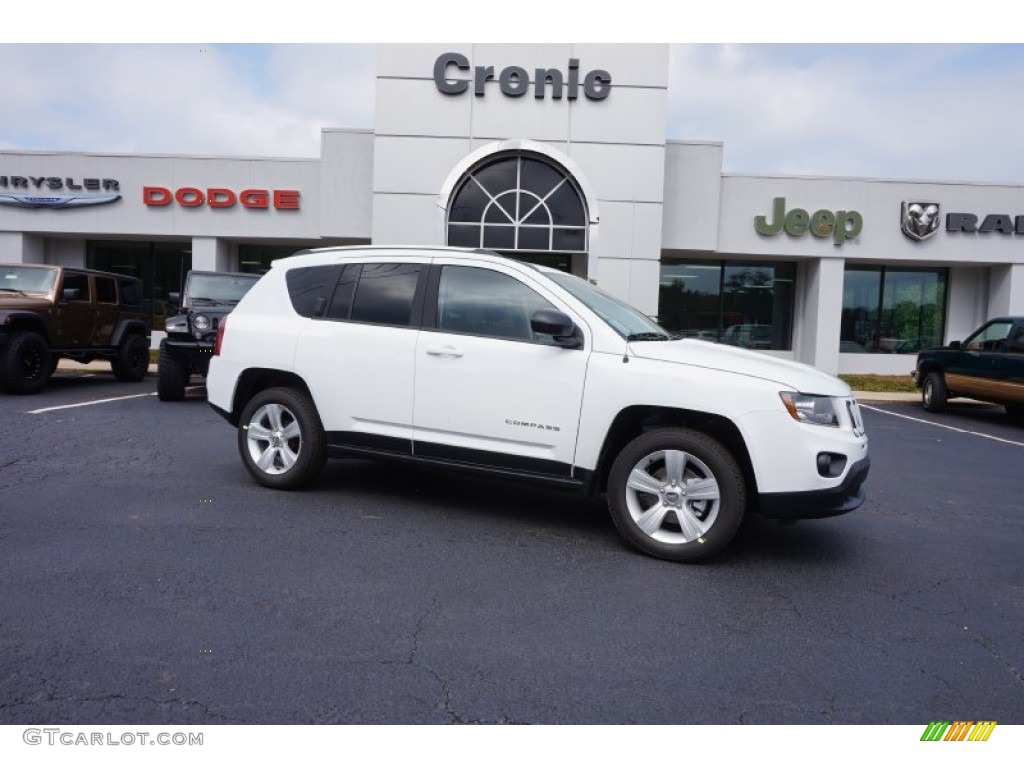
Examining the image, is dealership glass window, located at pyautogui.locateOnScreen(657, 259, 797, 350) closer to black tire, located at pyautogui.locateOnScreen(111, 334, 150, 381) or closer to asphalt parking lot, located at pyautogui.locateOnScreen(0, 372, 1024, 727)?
black tire, located at pyautogui.locateOnScreen(111, 334, 150, 381)

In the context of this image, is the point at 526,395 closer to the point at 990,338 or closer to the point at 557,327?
the point at 557,327

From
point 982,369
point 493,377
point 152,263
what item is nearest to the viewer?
point 493,377

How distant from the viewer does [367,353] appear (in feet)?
18.5

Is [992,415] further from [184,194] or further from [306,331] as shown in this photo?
[184,194]

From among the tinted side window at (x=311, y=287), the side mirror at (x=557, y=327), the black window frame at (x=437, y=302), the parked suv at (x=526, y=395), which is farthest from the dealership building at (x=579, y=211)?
the side mirror at (x=557, y=327)

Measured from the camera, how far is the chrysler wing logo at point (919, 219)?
20.6 meters

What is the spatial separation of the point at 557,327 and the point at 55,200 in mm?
20763

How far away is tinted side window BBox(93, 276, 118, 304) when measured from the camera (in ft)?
43.4

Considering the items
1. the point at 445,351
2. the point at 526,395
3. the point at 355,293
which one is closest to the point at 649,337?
the point at 526,395

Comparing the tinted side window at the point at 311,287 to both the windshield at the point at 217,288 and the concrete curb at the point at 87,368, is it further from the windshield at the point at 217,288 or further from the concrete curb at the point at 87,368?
the concrete curb at the point at 87,368

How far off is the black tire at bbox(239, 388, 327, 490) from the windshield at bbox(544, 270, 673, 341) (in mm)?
2132

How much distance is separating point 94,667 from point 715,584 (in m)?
3.09

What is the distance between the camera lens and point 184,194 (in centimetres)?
2070

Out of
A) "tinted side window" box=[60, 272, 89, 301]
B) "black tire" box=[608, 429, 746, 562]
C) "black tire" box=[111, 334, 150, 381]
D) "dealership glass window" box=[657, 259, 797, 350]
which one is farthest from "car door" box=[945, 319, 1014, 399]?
"tinted side window" box=[60, 272, 89, 301]
